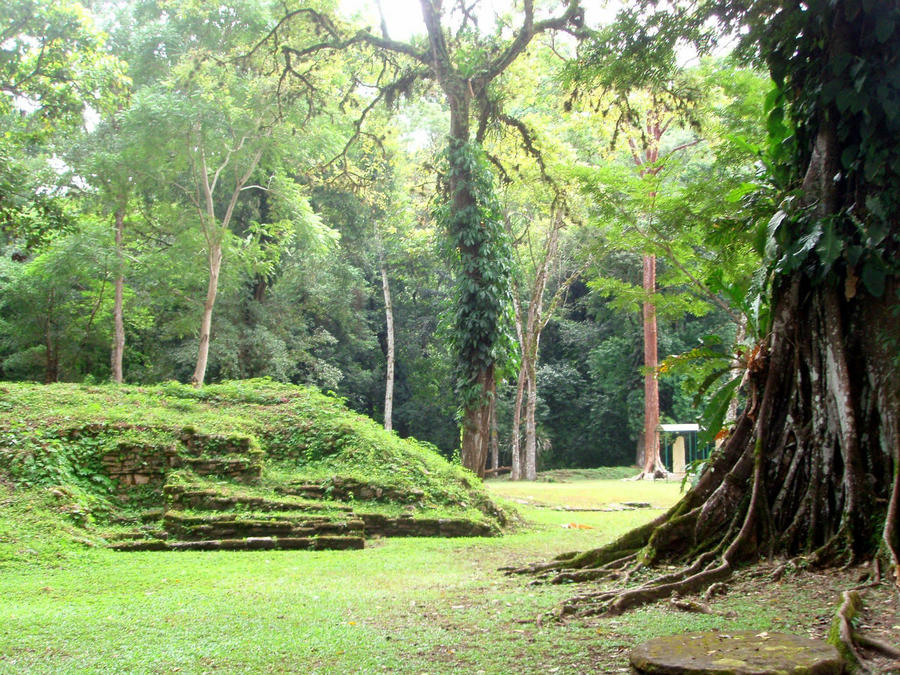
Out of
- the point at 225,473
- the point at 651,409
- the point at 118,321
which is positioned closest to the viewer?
the point at 225,473

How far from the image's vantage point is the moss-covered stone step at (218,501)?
31.9ft

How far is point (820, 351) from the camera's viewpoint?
4.77 metres

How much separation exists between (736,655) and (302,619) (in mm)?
2709

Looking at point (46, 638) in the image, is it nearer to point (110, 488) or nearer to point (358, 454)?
point (110, 488)

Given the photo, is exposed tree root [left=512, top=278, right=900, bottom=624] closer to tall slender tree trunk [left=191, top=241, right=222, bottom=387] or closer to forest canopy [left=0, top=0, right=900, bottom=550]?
forest canopy [left=0, top=0, right=900, bottom=550]

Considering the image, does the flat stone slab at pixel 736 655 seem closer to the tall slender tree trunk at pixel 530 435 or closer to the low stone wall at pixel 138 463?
the low stone wall at pixel 138 463

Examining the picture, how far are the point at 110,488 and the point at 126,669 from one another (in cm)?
748

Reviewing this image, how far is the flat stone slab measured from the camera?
9.24 feet

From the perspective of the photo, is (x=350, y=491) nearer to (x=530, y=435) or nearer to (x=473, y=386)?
(x=473, y=386)

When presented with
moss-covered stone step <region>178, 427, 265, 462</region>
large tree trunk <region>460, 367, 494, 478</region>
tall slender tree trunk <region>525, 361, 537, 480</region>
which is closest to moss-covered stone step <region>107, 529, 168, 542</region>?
moss-covered stone step <region>178, 427, 265, 462</region>

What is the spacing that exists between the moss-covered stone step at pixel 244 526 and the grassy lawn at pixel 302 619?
0.91 meters

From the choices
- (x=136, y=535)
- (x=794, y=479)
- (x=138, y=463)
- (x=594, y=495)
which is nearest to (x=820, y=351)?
(x=794, y=479)

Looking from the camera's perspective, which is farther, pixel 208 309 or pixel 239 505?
pixel 208 309

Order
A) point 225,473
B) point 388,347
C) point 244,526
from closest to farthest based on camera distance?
point 244,526
point 225,473
point 388,347
